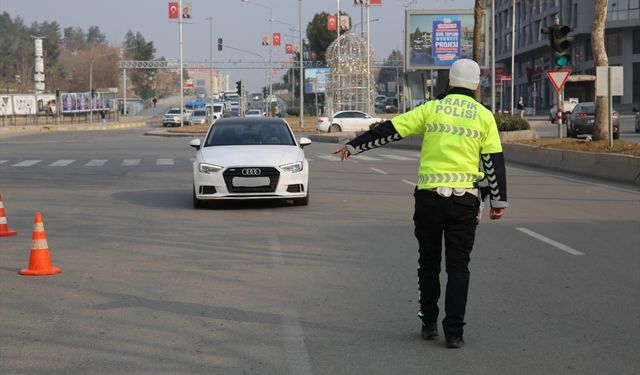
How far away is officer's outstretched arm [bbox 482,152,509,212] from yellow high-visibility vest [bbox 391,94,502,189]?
0.05 metres

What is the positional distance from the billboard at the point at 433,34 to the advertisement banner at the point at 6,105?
48.0m

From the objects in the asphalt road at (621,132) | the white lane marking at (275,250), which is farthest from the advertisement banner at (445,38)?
the white lane marking at (275,250)

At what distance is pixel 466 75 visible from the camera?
6.16m

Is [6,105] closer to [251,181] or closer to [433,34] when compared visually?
[433,34]

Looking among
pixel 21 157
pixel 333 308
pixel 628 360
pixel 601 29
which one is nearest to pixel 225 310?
pixel 333 308

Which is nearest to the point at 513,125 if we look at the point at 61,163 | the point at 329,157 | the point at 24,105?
the point at 329,157

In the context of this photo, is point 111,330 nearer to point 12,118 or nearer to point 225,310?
point 225,310

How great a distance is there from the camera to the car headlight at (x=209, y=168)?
1432 cm

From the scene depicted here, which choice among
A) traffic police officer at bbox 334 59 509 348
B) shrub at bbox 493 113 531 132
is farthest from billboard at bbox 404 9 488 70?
traffic police officer at bbox 334 59 509 348

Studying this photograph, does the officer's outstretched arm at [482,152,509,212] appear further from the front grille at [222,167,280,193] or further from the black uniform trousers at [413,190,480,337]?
the front grille at [222,167,280,193]

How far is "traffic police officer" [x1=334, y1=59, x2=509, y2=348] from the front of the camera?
19.8ft

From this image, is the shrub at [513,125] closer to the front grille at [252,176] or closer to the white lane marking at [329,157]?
the white lane marking at [329,157]

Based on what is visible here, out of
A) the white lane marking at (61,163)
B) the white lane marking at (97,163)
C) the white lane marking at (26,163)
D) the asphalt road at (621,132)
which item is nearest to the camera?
the white lane marking at (97,163)

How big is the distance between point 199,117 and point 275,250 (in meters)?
72.0
